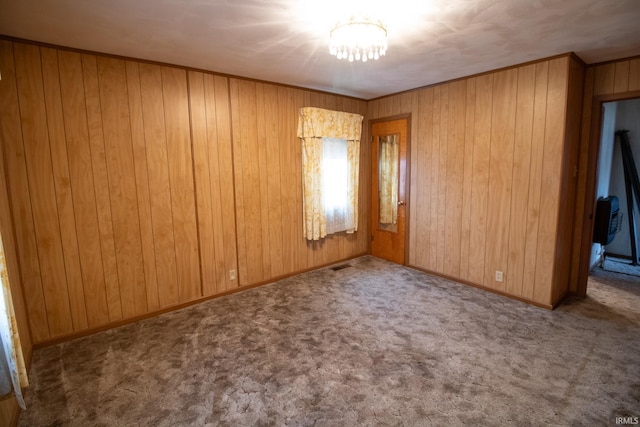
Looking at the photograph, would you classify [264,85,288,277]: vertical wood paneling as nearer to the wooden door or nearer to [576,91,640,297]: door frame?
the wooden door

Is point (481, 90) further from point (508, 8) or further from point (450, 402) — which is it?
point (450, 402)

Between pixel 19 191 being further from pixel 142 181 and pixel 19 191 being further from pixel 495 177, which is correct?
pixel 495 177

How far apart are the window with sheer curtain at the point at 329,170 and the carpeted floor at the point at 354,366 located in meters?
1.31

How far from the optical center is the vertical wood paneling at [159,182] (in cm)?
296

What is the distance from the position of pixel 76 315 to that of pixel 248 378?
1.76 m

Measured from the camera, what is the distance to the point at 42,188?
8.32 feet

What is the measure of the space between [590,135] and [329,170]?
2.97m

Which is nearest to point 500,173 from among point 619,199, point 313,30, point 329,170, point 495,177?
point 495,177

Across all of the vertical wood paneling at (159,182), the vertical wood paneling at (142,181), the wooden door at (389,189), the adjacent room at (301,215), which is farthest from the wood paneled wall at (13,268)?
the wooden door at (389,189)

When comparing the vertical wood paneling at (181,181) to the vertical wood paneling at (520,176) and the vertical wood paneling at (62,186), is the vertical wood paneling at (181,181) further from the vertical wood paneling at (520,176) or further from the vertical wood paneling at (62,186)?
the vertical wood paneling at (520,176)

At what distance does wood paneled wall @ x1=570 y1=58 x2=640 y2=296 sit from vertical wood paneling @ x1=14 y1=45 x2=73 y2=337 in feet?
16.8

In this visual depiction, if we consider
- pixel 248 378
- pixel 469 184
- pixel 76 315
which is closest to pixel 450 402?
pixel 248 378

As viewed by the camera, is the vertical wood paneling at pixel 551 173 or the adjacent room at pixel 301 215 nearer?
the adjacent room at pixel 301 215

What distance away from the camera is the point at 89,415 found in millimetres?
1913
